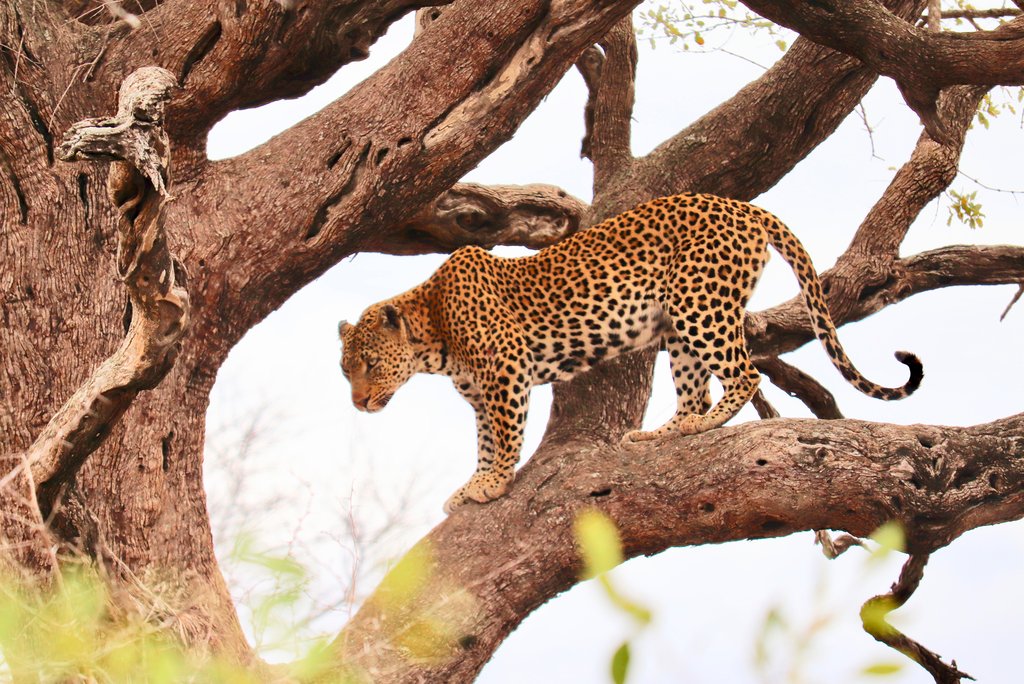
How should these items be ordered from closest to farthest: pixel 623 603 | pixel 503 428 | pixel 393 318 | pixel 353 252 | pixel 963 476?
1. pixel 623 603
2. pixel 963 476
3. pixel 503 428
4. pixel 353 252
5. pixel 393 318

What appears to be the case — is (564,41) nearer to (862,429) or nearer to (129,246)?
(862,429)

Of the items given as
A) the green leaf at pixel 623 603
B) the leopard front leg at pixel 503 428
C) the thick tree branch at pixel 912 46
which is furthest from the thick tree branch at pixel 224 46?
the green leaf at pixel 623 603

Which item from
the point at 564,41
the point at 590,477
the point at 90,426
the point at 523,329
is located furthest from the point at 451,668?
the point at 564,41

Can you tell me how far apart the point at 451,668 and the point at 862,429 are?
2235 millimetres

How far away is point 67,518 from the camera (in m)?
4.82

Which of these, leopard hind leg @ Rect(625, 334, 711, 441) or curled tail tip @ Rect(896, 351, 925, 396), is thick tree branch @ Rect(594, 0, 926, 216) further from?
curled tail tip @ Rect(896, 351, 925, 396)

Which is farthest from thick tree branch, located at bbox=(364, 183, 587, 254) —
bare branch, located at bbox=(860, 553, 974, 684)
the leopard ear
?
bare branch, located at bbox=(860, 553, 974, 684)

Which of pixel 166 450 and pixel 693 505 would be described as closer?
pixel 693 505

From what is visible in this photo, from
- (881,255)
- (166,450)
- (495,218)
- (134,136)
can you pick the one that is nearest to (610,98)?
(495,218)

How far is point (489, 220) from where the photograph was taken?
28.9 feet

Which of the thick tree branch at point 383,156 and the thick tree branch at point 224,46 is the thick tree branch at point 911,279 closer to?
the thick tree branch at point 383,156

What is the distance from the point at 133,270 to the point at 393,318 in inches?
101

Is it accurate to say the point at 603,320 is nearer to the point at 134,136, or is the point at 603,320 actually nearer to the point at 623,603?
the point at 134,136

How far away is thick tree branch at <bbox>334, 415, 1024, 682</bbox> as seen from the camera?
568cm
